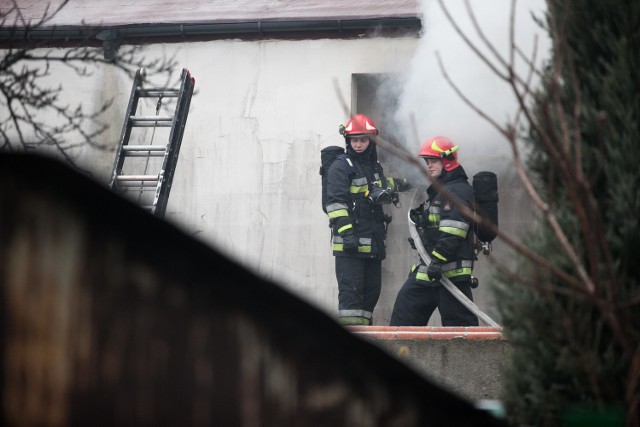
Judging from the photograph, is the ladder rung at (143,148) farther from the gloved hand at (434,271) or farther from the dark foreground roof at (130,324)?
the dark foreground roof at (130,324)

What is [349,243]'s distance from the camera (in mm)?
10508

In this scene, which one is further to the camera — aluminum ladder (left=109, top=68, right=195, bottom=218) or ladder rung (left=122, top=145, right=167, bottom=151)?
ladder rung (left=122, top=145, right=167, bottom=151)

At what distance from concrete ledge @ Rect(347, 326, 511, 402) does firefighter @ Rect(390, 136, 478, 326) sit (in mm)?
2378

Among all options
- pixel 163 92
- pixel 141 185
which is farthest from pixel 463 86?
pixel 141 185

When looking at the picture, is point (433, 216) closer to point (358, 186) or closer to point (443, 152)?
point (443, 152)

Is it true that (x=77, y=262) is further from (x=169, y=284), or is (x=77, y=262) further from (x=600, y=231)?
(x=600, y=231)

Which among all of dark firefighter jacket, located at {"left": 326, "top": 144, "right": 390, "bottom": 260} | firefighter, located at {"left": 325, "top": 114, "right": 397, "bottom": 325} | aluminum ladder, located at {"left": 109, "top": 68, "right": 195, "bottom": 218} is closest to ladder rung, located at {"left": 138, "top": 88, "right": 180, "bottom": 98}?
aluminum ladder, located at {"left": 109, "top": 68, "right": 195, "bottom": 218}

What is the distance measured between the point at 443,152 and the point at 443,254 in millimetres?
906

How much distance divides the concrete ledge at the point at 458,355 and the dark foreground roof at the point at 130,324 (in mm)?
4534

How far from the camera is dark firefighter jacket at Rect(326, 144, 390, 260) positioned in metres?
10.5

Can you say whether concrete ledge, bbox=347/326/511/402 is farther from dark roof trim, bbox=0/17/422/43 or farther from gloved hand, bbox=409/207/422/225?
dark roof trim, bbox=0/17/422/43

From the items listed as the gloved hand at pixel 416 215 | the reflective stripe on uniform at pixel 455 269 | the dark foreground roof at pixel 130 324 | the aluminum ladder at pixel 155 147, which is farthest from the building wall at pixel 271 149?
the dark foreground roof at pixel 130 324

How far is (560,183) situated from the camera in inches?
166

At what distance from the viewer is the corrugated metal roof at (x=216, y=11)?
528 inches
